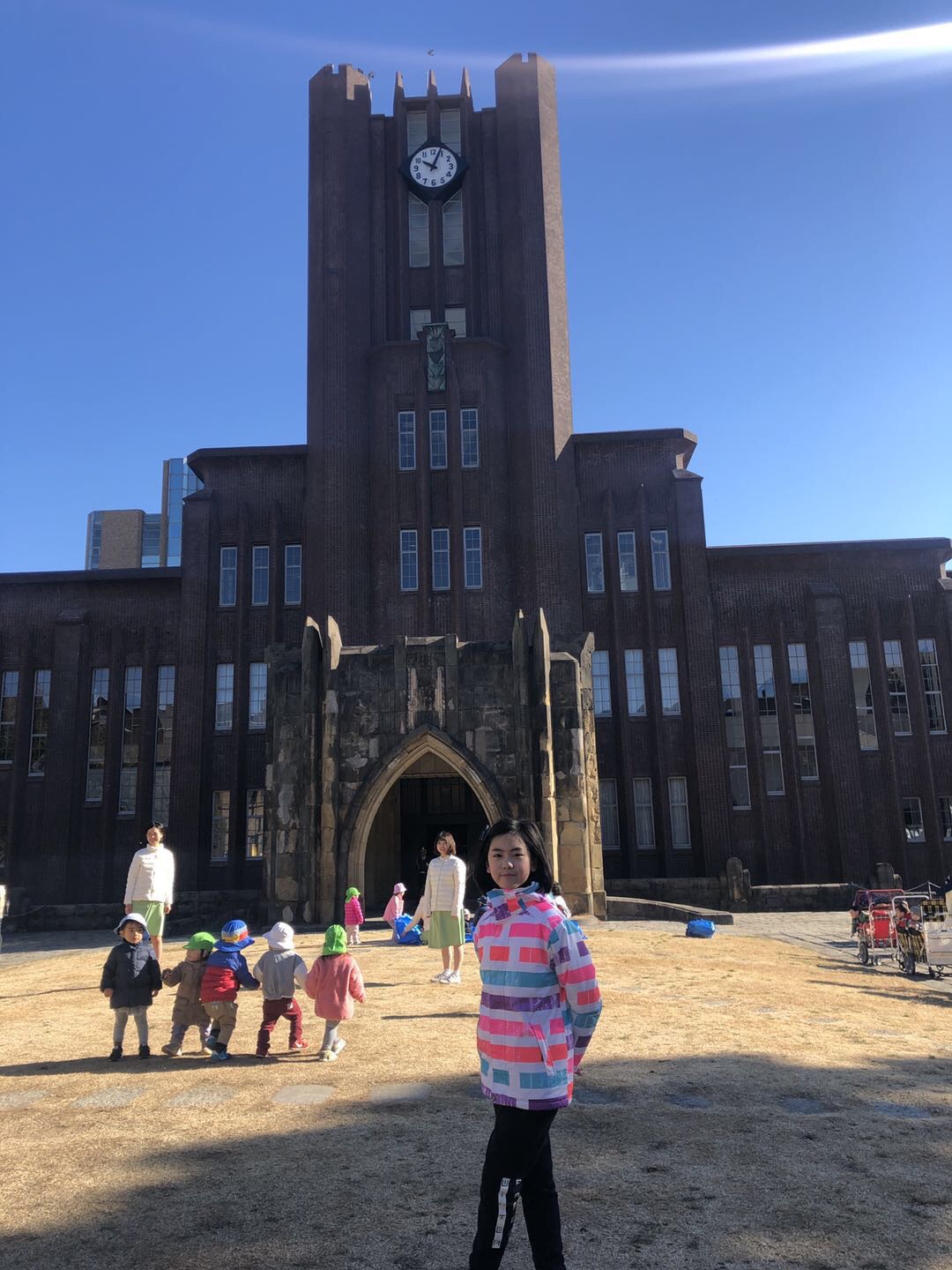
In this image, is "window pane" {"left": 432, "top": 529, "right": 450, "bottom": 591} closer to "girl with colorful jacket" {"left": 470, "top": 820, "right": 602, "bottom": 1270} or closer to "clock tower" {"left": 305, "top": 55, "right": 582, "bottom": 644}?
"clock tower" {"left": 305, "top": 55, "right": 582, "bottom": 644}

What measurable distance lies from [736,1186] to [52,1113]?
443 centimetres

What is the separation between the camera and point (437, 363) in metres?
31.4

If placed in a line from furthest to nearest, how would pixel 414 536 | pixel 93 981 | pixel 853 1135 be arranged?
pixel 414 536 → pixel 93 981 → pixel 853 1135

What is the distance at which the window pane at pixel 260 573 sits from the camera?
31547 mm

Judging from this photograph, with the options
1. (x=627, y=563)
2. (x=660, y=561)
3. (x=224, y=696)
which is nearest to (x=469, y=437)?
(x=627, y=563)

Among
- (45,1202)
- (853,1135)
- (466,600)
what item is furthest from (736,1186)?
(466,600)

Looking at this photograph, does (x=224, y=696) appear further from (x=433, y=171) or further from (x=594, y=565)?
(x=433, y=171)

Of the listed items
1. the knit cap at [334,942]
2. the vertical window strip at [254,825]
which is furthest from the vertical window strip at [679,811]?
the knit cap at [334,942]

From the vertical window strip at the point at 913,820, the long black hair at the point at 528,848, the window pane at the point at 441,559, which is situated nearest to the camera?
the long black hair at the point at 528,848

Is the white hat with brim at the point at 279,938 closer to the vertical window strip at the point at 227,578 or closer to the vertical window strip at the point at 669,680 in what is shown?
the vertical window strip at the point at 669,680

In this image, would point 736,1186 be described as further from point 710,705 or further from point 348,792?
point 710,705

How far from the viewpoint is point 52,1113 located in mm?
6309

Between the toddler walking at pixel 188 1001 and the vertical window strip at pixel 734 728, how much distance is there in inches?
961

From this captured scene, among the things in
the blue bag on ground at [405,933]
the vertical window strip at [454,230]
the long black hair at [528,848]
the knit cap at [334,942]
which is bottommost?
the blue bag on ground at [405,933]
